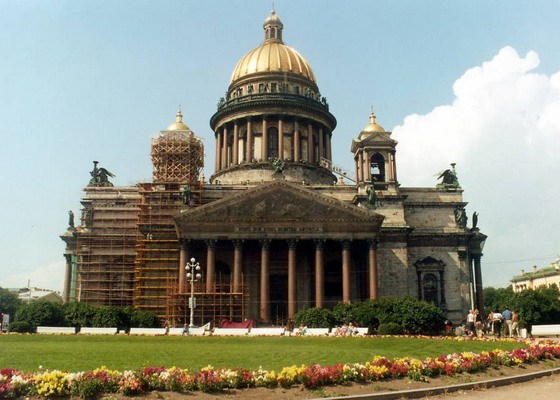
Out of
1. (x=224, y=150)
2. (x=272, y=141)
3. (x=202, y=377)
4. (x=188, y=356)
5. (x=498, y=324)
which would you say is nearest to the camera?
(x=202, y=377)

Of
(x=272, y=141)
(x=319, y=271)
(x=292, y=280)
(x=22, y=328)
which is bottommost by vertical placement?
(x=22, y=328)

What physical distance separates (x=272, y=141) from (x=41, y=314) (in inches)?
1510

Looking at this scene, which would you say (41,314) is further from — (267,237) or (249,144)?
(249,144)

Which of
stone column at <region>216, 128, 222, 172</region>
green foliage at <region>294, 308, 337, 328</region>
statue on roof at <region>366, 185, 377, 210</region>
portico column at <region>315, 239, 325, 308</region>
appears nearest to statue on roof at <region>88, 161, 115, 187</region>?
stone column at <region>216, 128, 222, 172</region>

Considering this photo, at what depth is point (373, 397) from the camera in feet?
49.9

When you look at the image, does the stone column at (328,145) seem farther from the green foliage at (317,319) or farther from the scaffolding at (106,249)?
the green foliage at (317,319)

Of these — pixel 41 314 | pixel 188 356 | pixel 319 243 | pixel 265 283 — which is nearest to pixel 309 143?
pixel 319 243

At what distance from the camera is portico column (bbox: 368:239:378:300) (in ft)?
176

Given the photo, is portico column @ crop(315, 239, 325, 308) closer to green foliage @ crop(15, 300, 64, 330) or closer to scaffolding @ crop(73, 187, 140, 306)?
scaffolding @ crop(73, 187, 140, 306)

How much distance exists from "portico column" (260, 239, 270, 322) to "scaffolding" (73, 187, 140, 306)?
1488cm

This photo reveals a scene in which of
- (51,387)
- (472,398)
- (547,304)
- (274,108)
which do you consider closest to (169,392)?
(51,387)

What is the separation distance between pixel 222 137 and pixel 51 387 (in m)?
64.9

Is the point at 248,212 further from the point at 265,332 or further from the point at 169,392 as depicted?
the point at 169,392

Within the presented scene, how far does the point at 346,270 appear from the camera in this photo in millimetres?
53812
